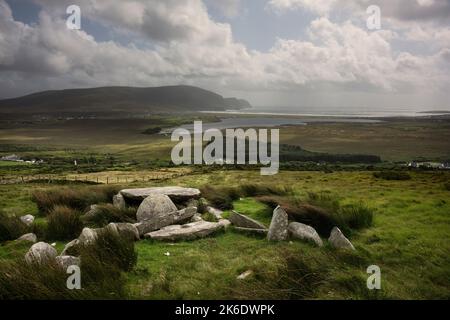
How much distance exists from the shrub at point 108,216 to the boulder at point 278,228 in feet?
16.1

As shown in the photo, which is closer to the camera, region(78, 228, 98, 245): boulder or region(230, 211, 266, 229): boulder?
region(78, 228, 98, 245): boulder

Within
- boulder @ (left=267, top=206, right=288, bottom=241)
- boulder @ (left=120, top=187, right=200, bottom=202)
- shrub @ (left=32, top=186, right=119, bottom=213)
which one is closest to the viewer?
boulder @ (left=267, top=206, right=288, bottom=241)

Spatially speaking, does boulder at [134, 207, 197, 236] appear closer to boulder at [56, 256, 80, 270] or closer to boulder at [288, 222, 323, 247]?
boulder at [56, 256, 80, 270]

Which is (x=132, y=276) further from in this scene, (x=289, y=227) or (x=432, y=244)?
(x=432, y=244)

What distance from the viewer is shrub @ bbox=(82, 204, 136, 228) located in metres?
12.1

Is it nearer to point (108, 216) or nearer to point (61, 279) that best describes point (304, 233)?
point (61, 279)

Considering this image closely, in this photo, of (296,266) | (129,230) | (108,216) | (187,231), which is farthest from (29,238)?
(296,266)

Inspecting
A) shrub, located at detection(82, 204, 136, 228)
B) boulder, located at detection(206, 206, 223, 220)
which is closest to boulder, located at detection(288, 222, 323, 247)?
boulder, located at detection(206, 206, 223, 220)

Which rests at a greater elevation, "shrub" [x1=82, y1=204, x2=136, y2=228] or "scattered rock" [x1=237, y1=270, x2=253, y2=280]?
"shrub" [x1=82, y1=204, x2=136, y2=228]

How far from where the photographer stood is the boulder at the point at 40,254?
7.66 m

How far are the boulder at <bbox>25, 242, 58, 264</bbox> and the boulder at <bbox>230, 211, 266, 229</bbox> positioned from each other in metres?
5.78

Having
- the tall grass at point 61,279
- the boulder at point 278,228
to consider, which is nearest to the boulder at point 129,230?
the tall grass at point 61,279
